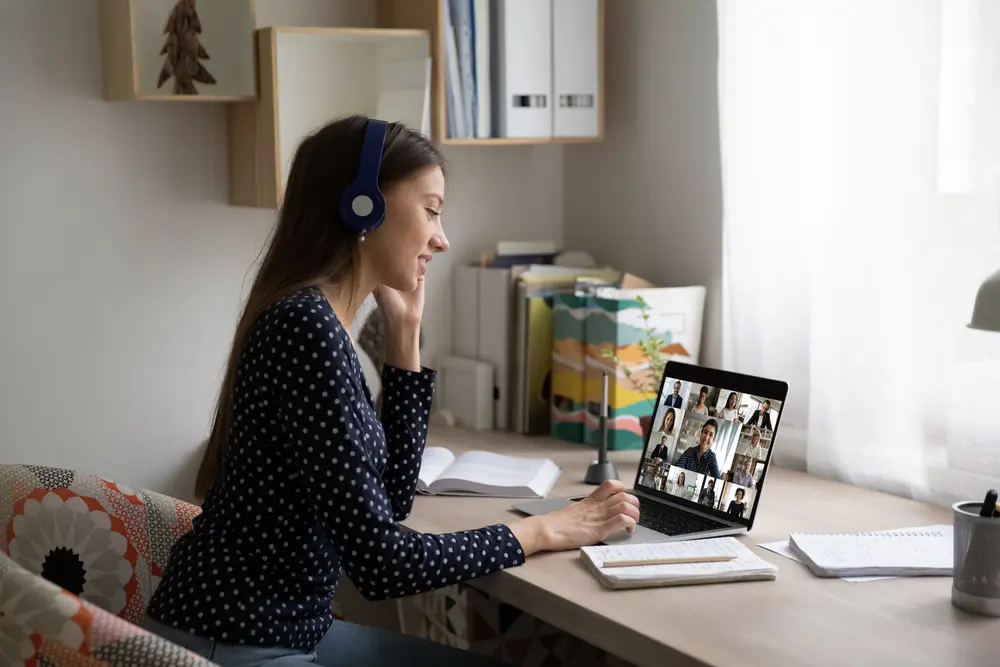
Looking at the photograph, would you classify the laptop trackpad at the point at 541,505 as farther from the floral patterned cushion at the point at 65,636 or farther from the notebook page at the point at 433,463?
the floral patterned cushion at the point at 65,636

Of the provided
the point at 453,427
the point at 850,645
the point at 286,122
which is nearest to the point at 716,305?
the point at 453,427

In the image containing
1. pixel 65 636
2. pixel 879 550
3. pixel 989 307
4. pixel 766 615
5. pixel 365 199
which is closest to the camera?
pixel 65 636

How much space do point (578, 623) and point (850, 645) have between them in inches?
12.8

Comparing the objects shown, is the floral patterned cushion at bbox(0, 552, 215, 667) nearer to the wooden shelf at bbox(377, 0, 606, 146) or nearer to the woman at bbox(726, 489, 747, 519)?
the woman at bbox(726, 489, 747, 519)

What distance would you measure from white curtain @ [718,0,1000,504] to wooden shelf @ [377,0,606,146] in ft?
1.01

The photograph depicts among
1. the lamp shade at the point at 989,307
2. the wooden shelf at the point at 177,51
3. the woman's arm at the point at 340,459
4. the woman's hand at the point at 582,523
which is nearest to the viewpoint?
the lamp shade at the point at 989,307

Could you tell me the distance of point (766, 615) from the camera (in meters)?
1.39

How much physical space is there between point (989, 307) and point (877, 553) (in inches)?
18.2

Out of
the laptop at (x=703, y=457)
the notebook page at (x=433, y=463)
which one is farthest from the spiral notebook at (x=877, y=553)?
the notebook page at (x=433, y=463)

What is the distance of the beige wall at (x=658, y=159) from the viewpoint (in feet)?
7.73

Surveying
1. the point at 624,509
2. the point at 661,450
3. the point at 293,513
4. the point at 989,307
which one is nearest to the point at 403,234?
the point at 293,513

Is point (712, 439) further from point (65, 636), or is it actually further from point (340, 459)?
point (65, 636)

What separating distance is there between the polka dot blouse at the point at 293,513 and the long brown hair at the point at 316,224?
0.24 ft

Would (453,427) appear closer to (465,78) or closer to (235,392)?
(465,78)
